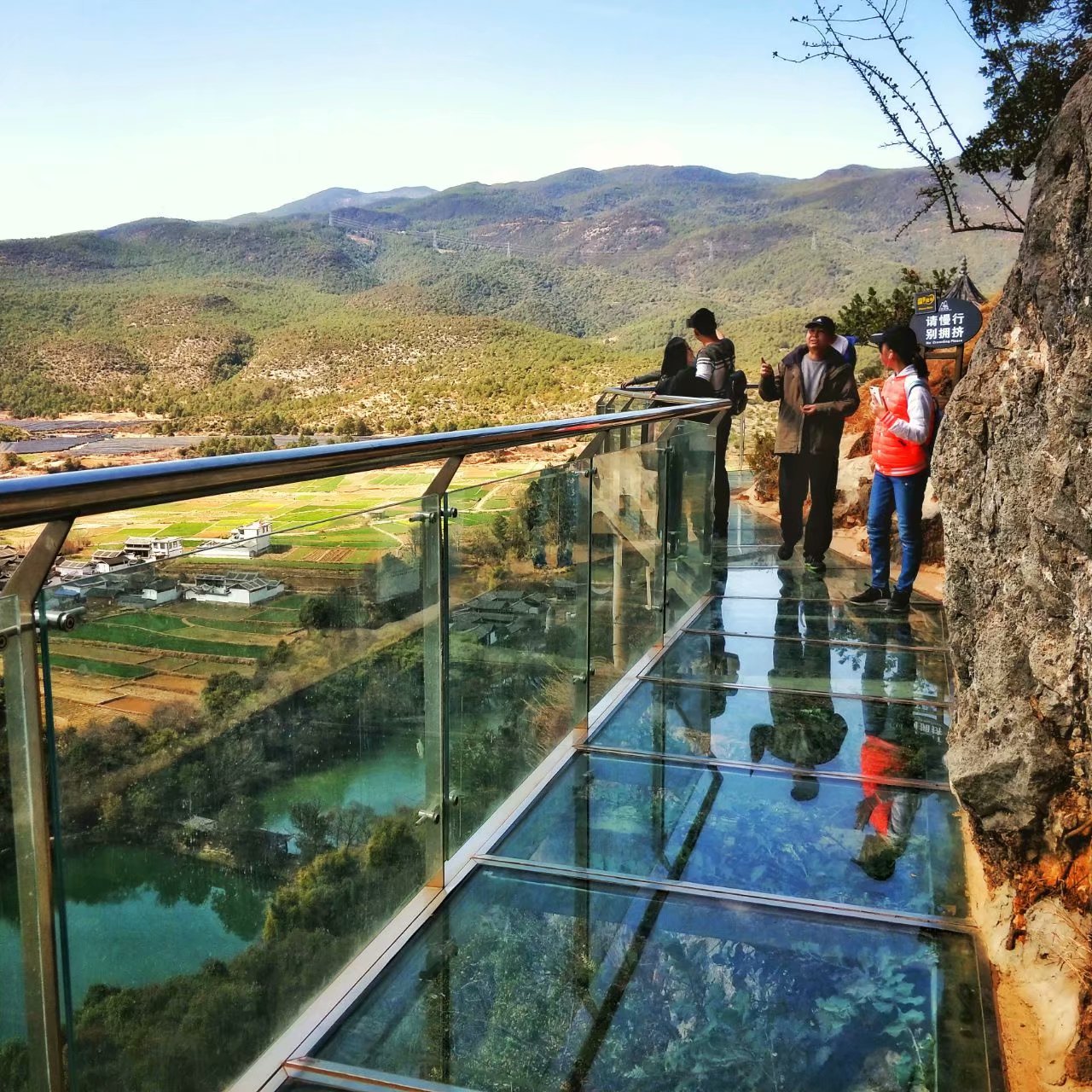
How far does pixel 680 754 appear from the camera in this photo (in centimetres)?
306

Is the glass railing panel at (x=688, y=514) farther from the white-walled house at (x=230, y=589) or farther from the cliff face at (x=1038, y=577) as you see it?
the white-walled house at (x=230, y=589)

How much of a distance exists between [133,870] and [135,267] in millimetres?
79196

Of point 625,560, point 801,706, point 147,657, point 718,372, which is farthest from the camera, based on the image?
point 718,372

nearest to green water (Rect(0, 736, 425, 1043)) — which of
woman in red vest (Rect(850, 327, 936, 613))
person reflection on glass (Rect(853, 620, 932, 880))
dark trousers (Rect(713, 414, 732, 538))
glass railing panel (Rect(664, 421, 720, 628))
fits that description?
person reflection on glass (Rect(853, 620, 932, 880))

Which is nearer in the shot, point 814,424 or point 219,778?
point 219,778

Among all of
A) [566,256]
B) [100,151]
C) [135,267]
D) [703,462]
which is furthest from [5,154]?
[703,462]

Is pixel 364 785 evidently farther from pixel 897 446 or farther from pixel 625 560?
pixel 897 446

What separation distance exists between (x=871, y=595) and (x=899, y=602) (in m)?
0.17

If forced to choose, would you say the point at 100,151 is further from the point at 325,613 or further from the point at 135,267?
the point at 325,613

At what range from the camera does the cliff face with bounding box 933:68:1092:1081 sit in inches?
65.6

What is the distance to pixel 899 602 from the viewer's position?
4.90 metres

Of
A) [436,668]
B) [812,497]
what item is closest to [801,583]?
[812,497]

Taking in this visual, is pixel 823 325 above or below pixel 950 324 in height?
below

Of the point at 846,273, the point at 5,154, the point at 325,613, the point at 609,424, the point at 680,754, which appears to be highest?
the point at 5,154
